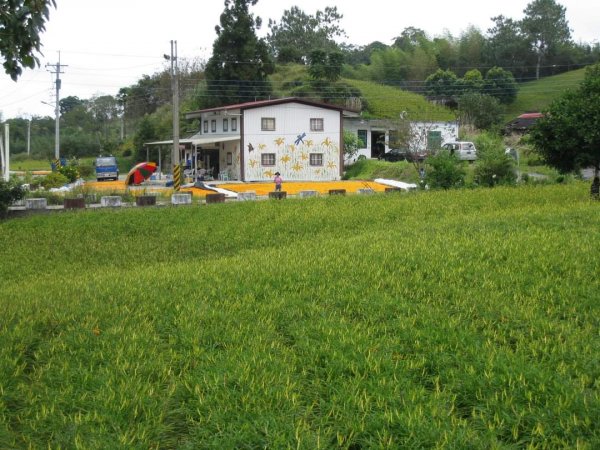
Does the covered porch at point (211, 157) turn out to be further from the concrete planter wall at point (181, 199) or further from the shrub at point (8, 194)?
the shrub at point (8, 194)

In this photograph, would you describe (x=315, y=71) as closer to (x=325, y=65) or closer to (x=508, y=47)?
(x=325, y=65)

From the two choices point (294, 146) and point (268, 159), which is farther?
point (294, 146)

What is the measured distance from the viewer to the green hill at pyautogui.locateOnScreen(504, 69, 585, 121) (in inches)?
2251

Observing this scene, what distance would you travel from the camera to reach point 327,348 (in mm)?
4891

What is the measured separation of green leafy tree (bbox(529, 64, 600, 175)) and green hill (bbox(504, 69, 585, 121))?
42.1 metres

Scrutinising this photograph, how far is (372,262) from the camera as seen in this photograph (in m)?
7.91

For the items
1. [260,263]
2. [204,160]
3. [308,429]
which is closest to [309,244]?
[260,263]

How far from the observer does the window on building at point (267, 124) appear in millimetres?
33281

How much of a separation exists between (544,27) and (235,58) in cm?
3511

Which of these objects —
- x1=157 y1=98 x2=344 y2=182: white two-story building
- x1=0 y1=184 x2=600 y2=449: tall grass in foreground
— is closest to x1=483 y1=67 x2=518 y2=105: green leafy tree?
x1=157 y1=98 x2=344 y2=182: white two-story building

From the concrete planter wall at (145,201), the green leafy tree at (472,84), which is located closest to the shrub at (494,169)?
the concrete planter wall at (145,201)

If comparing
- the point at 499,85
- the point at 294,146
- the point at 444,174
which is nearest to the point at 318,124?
the point at 294,146

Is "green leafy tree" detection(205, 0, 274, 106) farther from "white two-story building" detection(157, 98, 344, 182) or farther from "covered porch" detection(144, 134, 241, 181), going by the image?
"white two-story building" detection(157, 98, 344, 182)

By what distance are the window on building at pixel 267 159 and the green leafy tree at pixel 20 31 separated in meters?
27.9
